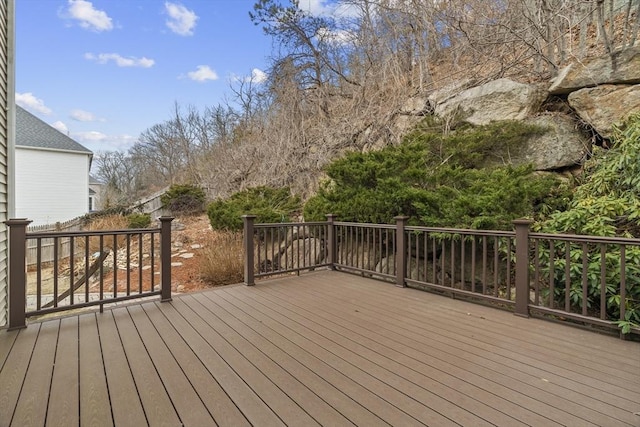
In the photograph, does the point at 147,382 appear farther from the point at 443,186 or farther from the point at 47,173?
the point at 47,173

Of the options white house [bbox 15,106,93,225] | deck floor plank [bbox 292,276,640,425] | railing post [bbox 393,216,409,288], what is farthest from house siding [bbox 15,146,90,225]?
deck floor plank [bbox 292,276,640,425]

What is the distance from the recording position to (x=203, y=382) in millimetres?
1931

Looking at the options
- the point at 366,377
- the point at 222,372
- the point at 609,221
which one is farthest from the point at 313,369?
the point at 609,221

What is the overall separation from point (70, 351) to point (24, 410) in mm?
756

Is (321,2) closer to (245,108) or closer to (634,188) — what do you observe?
(245,108)

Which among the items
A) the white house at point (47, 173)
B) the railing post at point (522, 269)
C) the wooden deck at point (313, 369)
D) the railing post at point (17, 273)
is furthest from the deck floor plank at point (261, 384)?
the white house at point (47, 173)

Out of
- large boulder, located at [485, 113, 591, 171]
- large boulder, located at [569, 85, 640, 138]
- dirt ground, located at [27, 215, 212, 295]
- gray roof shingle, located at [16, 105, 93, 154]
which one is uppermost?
gray roof shingle, located at [16, 105, 93, 154]

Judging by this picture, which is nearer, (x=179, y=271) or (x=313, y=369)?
(x=313, y=369)

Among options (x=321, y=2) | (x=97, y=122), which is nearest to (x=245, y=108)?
(x=321, y=2)

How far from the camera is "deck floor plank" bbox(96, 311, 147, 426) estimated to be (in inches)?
63.1

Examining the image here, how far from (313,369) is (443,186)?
356 centimetres

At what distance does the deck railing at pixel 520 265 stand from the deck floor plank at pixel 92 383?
200 cm

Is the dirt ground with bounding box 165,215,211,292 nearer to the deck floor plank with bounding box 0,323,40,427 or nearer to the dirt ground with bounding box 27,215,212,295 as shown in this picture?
the dirt ground with bounding box 27,215,212,295

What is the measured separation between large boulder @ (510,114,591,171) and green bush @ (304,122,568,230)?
0.20 m
